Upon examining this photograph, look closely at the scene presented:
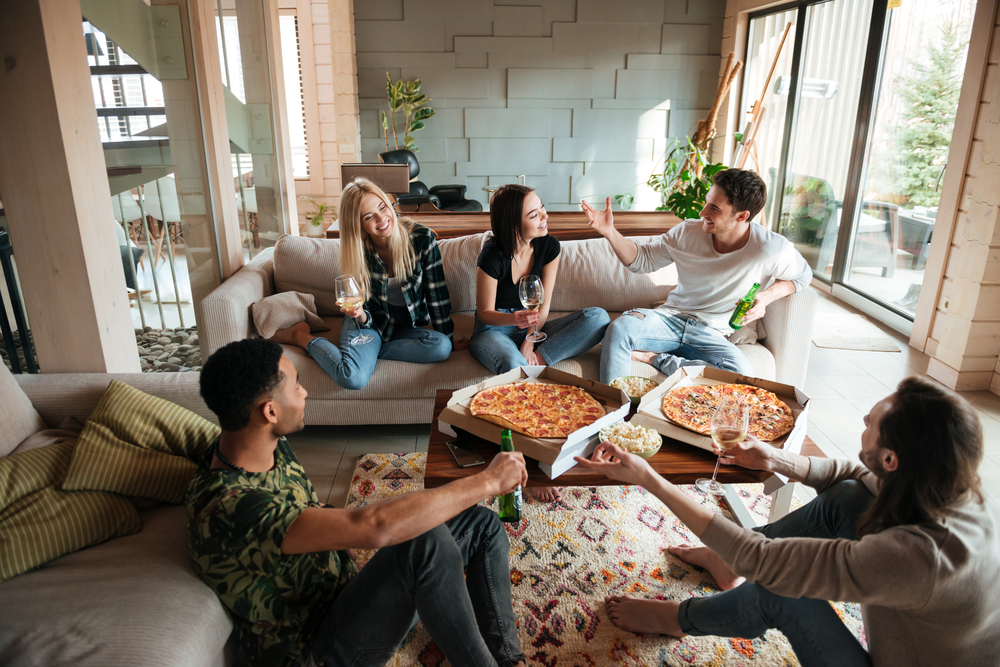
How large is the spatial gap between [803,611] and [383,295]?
192cm

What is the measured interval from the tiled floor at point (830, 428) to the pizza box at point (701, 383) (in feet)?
2.38

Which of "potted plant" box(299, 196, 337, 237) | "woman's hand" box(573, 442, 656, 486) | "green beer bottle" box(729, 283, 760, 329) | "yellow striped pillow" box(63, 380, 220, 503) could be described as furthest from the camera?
"potted plant" box(299, 196, 337, 237)

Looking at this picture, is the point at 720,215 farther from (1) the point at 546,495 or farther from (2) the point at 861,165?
(2) the point at 861,165

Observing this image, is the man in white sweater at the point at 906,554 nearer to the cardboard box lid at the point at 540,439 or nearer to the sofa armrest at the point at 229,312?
the cardboard box lid at the point at 540,439

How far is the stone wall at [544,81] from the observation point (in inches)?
249

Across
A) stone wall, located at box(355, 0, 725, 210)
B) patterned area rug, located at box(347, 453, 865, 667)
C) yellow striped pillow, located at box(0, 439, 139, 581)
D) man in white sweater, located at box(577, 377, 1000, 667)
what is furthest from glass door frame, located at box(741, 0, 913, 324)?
yellow striped pillow, located at box(0, 439, 139, 581)

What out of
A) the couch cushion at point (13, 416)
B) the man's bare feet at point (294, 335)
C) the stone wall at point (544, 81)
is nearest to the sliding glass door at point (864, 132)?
the stone wall at point (544, 81)

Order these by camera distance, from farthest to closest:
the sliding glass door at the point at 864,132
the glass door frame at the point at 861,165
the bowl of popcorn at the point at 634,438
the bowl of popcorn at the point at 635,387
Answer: the glass door frame at the point at 861,165
the sliding glass door at the point at 864,132
the bowl of popcorn at the point at 635,387
the bowl of popcorn at the point at 634,438

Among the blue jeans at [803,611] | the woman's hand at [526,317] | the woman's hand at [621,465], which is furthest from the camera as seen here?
the woman's hand at [526,317]

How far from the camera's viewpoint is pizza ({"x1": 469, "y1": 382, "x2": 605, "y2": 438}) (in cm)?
168

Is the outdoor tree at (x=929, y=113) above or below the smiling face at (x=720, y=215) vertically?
above

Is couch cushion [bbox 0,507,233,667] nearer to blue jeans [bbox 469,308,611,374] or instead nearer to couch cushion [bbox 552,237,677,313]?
blue jeans [bbox 469,308,611,374]

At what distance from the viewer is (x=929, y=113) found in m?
3.96

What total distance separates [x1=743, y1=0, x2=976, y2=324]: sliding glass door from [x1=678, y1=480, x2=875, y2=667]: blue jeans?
3.16 meters
